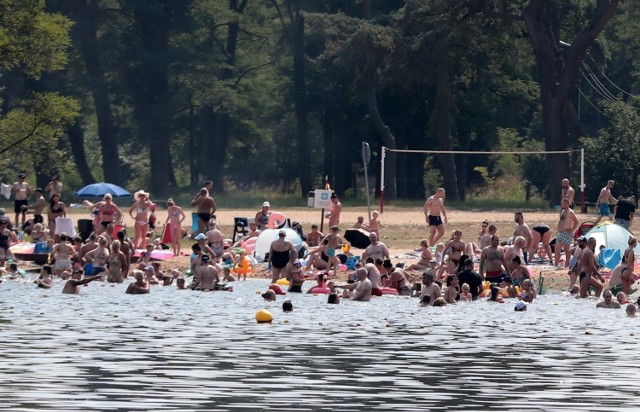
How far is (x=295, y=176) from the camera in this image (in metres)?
76.5

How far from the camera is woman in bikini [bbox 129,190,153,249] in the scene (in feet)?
111

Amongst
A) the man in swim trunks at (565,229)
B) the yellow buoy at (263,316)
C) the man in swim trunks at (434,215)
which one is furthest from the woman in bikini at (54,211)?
the yellow buoy at (263,316)

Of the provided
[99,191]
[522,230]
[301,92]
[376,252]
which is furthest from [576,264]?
[301,92]

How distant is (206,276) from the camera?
28828mm

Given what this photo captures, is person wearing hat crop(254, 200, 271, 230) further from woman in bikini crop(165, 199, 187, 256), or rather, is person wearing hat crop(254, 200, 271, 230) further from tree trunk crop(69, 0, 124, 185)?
tree trunk crop(69, 0, 124, 185)

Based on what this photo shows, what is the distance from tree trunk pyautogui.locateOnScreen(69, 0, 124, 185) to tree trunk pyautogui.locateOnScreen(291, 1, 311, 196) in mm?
8308

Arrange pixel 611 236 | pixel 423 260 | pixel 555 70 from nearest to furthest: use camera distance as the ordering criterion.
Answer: pixel 611 236 < pixel 423 260 < pixel 555 70

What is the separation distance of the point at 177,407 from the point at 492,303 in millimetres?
13123

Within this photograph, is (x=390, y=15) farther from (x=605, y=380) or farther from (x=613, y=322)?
(x=605, y=380)

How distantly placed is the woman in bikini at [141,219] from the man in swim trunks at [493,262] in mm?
9263

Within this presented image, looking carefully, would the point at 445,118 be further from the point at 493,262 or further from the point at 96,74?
the point at 493,262

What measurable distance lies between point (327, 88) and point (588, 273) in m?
38.1

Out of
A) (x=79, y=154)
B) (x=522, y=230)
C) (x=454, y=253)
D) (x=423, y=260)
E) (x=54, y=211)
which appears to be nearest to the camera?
(x=454, y=253)

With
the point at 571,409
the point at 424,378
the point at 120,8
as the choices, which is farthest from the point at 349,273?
the point at 120,8
